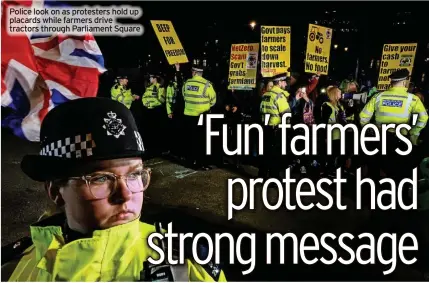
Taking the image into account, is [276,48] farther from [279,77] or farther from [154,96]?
[154,96]

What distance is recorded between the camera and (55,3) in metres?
2.91

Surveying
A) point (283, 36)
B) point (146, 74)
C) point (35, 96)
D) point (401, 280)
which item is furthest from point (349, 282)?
point (146, 74)

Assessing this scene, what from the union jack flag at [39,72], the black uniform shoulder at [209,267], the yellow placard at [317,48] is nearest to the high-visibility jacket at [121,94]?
the yellow placard at [317,48]

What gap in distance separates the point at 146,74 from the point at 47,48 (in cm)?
609

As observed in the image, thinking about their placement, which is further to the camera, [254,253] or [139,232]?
[254,253]

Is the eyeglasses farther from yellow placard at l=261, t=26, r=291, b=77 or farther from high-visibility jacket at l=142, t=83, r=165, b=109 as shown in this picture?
high-visibility jacket at l=142, t=83, r=165, b=109

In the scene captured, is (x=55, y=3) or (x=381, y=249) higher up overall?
(x=55, y=3)

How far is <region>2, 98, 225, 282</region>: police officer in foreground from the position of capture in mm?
1884

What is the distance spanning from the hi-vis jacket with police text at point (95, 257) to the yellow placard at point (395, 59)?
17.5 ft

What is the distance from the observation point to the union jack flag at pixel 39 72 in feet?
8.95

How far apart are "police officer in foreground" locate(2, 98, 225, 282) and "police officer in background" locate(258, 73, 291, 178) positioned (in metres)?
3.77

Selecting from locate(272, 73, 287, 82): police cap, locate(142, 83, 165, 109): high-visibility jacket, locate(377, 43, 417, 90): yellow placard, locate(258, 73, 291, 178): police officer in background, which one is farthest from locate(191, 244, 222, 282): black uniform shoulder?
locate(142, 83, 165, 109): high-visibility jacket

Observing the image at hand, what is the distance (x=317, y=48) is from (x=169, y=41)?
2.56 m

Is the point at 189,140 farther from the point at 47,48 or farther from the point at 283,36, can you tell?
the point at 47,48
